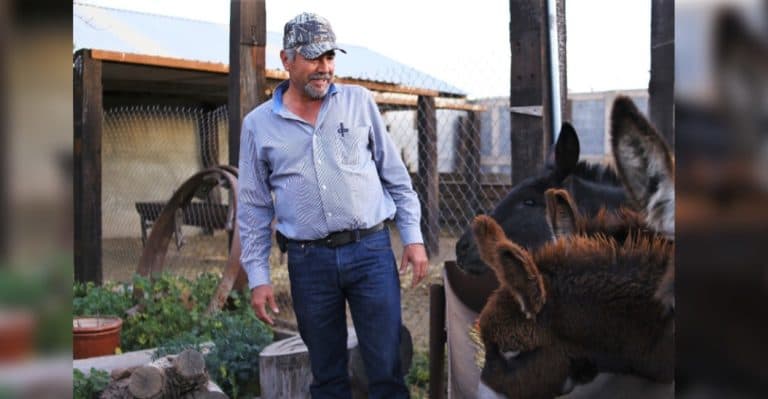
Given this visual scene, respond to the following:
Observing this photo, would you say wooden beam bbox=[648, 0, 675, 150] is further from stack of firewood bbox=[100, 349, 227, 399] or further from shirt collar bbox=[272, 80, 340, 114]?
stack of firewood bbox=[100, 349, 227, 399]

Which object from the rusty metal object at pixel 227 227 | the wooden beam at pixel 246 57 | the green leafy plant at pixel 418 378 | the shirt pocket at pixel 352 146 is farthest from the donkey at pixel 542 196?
the wooden beam at pixel 246 57

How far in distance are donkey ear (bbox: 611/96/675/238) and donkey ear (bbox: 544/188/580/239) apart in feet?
0.96

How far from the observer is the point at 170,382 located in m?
3.84

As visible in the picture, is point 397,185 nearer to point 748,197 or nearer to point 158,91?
point 748,197

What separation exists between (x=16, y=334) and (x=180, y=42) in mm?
12041

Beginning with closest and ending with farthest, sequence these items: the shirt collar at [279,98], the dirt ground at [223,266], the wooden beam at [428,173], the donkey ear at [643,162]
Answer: the donkey ear at [643,162] < the shirt collar at [279,98] < the dirt ground at [223,266] < the wooden beam at [428,173]

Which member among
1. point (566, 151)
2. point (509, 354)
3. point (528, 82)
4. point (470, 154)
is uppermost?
point (528, 82)

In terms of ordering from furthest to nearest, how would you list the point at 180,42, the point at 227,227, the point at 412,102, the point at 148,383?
the point at 180,42 < the point at 412,102 < the point at 227,227 < the point at 148,383

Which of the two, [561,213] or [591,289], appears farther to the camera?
[561,213]

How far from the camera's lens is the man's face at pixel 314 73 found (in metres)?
2.91

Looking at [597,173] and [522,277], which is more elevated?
[597,173]

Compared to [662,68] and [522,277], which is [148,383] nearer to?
[522,277]

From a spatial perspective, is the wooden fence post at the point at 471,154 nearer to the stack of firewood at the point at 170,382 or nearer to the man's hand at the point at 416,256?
the stack of firewood at the point at 170,382

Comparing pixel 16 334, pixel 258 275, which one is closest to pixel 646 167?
pixel 258 275
